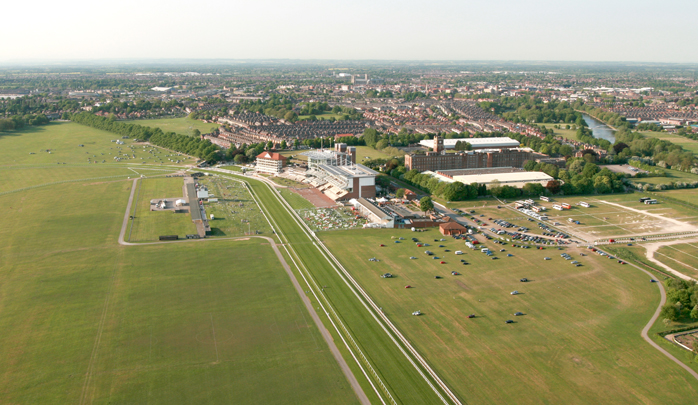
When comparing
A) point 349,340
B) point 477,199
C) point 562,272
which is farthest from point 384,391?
point 477,199

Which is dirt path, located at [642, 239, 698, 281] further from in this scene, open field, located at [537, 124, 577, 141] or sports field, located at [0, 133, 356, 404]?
open field, located at [537, 124, 577, 141]

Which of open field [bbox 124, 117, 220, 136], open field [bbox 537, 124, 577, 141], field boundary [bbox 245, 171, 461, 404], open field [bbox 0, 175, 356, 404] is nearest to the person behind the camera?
open field [bbox 0, 175, 356, 404]

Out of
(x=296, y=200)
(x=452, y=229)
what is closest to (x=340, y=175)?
(x=296, y=200)

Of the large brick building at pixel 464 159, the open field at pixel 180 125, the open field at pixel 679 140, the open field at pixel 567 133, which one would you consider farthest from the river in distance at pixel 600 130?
the open field at pixel 180 125

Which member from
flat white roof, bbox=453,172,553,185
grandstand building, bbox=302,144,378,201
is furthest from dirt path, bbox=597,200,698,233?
grandstand building, bbox=302,144,378,201

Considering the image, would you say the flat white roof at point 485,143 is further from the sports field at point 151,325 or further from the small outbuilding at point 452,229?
the sports field at point 151,325

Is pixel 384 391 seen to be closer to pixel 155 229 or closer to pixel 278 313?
pixel 278 313
